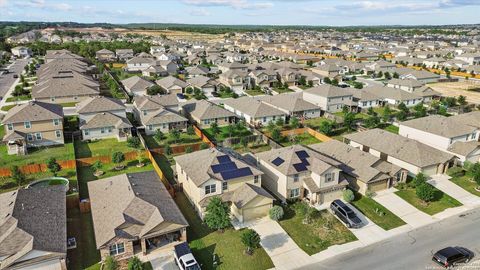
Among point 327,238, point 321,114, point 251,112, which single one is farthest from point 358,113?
point 327,238

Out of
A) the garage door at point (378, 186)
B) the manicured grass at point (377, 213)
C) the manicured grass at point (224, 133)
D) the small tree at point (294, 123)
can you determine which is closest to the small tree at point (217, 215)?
the manicured grass at point (377, 213)

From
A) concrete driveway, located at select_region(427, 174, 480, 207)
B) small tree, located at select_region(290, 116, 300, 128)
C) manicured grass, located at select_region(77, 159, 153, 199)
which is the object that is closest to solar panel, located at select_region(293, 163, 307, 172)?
concrete driveway, located at select_region(427, 174, 480, 207)

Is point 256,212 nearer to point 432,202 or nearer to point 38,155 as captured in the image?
point 432,202

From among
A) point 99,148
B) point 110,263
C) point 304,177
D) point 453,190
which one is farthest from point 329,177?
point 99,148

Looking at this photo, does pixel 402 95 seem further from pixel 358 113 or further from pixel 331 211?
pixel 331 211

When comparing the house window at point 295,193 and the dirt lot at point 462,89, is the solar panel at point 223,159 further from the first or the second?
the dirt lot at point 462,89
